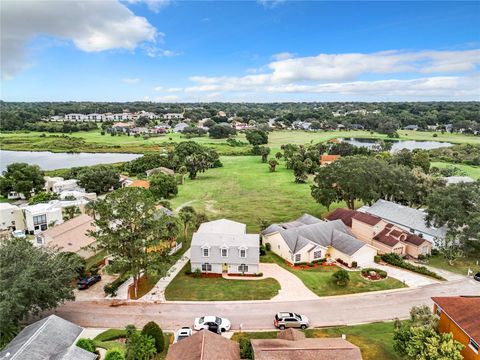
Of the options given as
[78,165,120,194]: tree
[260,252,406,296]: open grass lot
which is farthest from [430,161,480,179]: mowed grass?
[78,165,120,194]: tree

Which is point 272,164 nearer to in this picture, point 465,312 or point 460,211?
point 460,211

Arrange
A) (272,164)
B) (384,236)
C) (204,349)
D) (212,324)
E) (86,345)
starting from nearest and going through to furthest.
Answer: (204,349)
(86,345)
(212,324)
(384,236)
(272,164)

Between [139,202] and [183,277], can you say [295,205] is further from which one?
[139,202]

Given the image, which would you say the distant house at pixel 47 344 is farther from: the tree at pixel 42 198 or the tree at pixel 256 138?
the tree at pixel 256 138

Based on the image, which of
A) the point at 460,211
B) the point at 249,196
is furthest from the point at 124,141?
the point at 460,211

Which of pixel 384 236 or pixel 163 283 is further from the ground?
pixel 384 236
